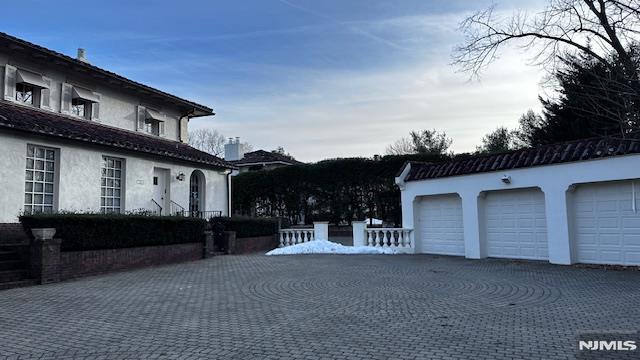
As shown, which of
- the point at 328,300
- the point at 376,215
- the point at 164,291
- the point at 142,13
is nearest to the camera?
the point at 328,300

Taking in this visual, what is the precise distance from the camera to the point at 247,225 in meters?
20.1

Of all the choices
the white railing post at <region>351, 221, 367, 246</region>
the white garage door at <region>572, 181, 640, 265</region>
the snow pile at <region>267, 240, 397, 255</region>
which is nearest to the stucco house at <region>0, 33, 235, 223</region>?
the snow pile at <region>267, 240, 397, 255</region>

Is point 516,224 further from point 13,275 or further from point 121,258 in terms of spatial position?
point 13,275

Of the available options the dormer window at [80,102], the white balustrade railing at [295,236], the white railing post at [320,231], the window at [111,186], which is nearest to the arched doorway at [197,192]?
the white balustrade railing at [295,236]

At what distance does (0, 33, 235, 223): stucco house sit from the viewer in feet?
45.9

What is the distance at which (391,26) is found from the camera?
1499cm

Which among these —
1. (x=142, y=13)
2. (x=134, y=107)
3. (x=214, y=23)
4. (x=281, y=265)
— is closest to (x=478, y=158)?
(x=281, y=265)

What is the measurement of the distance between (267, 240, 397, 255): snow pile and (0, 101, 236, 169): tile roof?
5.65 m

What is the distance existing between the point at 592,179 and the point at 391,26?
7369 mm

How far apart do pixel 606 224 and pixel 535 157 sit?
2.71 metres

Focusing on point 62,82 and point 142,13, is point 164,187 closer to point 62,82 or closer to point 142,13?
point 62,82

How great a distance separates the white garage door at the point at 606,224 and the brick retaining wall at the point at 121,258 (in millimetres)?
12043

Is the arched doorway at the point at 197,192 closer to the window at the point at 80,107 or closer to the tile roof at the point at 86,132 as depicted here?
the tile roof at the point at 86,132

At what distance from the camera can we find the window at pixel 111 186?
658 inches
